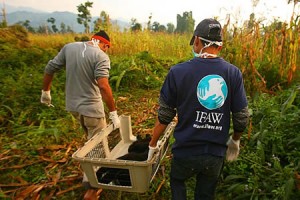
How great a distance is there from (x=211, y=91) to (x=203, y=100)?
0.29 feet

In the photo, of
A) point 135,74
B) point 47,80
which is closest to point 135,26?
point 135,74

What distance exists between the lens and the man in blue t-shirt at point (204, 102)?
6.44 feet

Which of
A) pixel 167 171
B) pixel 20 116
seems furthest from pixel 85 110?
pixel 20 116

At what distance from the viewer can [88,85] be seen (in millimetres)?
3131

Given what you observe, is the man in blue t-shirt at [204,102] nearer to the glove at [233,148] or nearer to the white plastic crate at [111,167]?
the glove at [233,148]

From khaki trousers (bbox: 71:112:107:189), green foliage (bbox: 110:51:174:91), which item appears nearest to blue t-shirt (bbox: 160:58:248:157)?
khaki trousers (bbox: 71:112:107:189)

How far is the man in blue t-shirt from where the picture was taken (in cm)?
196

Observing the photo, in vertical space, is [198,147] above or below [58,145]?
above

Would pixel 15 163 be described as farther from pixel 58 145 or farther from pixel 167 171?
pixel 167 171

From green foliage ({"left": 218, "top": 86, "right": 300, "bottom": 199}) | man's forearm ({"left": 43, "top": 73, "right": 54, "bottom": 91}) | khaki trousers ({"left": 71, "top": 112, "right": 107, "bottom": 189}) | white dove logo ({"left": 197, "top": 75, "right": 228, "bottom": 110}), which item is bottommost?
green foliage ({"left": 218, "top": 86, "right": 300, "bottom": 199})

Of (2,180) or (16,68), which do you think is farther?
(16,68)

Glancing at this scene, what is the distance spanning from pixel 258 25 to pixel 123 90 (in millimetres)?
3427

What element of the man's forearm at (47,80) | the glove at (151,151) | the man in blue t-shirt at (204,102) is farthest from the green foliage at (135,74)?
the man in blue t-shirt at (204,102)

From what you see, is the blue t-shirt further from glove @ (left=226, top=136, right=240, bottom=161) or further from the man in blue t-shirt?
glove @ (left=226, top=136, right=240, bottom=161)
